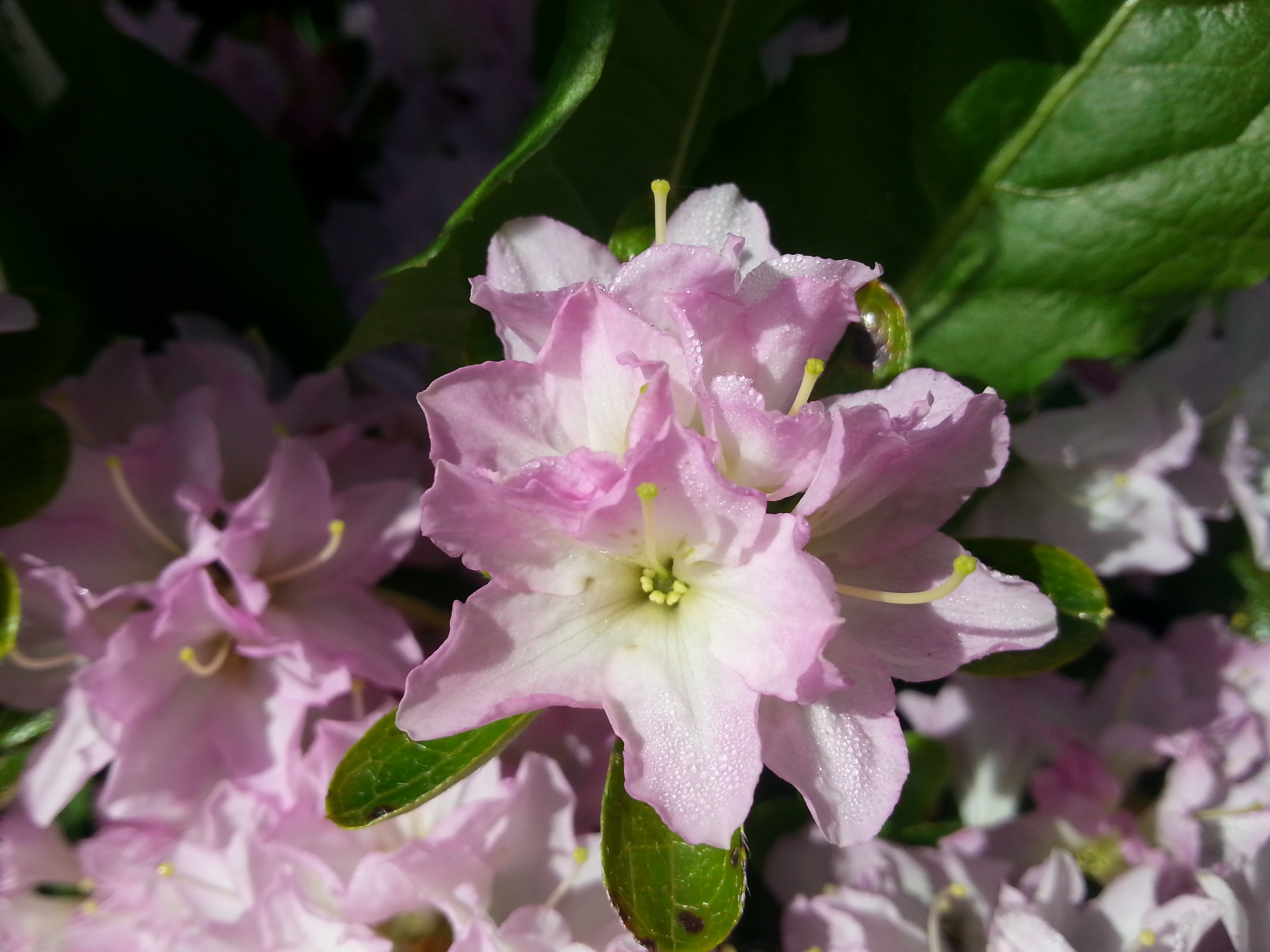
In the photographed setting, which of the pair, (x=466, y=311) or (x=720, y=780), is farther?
(x=466, y=311)

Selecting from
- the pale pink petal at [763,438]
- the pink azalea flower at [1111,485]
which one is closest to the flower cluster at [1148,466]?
the pink azalea flower at [1111,485]

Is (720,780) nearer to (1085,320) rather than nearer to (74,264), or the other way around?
(1085,320)

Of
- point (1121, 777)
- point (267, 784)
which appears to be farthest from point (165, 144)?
point (1121, 777)

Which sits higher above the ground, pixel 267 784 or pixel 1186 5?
pixel 1186 5

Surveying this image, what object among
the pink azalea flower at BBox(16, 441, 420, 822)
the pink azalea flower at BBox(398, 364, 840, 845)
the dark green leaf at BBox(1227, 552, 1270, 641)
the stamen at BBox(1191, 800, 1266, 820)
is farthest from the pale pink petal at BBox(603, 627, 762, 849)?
the dark green leaf at BBox(1227, 552, 1270, 641)

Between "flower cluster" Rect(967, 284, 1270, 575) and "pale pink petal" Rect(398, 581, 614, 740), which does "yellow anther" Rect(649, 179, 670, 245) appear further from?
"flower cluster" Rect(967, 284, 1270, 575)

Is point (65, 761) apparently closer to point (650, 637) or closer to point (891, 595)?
point (650, 637)

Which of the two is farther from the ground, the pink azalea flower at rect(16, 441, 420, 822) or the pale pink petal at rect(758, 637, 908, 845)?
the pale pink petal at rect(758, 637, 908, 845)
